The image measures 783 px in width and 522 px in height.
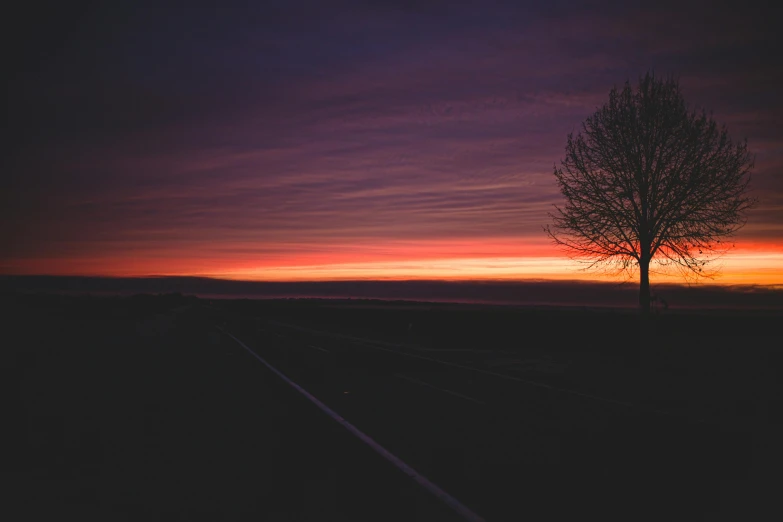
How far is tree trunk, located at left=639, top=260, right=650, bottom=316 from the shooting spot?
2905 centimetres

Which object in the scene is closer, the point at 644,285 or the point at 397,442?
the point at 397,442

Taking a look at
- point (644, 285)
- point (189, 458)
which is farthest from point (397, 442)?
point (644, 285)

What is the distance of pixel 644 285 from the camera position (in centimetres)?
2927

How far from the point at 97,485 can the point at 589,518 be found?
575 centimetres

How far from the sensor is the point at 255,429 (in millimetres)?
10875

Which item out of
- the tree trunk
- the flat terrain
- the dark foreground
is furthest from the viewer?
the tree trunk

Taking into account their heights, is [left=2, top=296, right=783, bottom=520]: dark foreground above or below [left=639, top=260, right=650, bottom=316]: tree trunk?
below

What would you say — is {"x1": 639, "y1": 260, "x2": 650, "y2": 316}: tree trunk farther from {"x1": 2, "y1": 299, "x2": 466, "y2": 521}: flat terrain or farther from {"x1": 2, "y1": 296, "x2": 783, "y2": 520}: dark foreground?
{"x1": 2, "y1": 299, "x2": 466, "y2": 521}: flat terrain

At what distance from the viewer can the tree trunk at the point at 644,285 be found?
95.3ft

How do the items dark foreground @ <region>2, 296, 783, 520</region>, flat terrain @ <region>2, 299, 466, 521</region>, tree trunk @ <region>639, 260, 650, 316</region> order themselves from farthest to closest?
1. tree trunk @ <region>639, 260, 650, 316</region>
2. dark foreground @ <region>2, 296, 783, 520</region>
3. flat terrain @ <region>2, 299, 466, 521</region>

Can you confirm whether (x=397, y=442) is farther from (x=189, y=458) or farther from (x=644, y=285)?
(x=644, y=285)

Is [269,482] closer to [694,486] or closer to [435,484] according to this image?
[435,484]

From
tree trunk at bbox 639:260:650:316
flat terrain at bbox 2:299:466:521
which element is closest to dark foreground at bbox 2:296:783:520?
flat terrain at bbox 2:299:466:521

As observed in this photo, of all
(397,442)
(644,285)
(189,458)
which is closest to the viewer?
(189,458)
